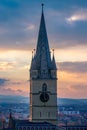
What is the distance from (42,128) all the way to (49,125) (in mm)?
1155

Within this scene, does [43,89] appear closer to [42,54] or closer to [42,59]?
[42,59]

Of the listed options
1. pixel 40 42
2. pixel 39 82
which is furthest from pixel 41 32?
pixel 39 82

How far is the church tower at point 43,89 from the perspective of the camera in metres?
76.8

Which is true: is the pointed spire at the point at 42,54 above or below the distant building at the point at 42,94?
above

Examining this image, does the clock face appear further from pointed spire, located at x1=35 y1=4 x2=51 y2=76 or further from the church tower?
pointed spire, located at x1=35 y1=4 x2=51 y2=76

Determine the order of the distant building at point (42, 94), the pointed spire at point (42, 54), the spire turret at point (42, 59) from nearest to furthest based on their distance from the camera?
the distant building at point (42, 94) → the spire turret at point (42, 59) → the pointed spire at point (42, 54)

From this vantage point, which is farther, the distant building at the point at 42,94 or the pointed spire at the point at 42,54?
the pointed spire at the point at 42,54

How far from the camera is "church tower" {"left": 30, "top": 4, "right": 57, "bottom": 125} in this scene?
3022 inches

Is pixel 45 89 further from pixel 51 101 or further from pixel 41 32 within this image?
pixel 41 32

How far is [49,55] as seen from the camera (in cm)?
7819

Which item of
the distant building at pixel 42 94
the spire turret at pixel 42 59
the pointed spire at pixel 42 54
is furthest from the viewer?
the pointed spire at pixel 42 54

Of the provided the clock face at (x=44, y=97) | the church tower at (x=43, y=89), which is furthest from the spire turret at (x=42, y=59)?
the clock face at (x=44, y=97)

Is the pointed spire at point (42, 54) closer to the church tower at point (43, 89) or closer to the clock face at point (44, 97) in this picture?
the church tower at point (43, 89)

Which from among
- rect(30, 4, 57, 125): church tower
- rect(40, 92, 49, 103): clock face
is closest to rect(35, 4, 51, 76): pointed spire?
rect(30, 4, 57, 125): church tower
